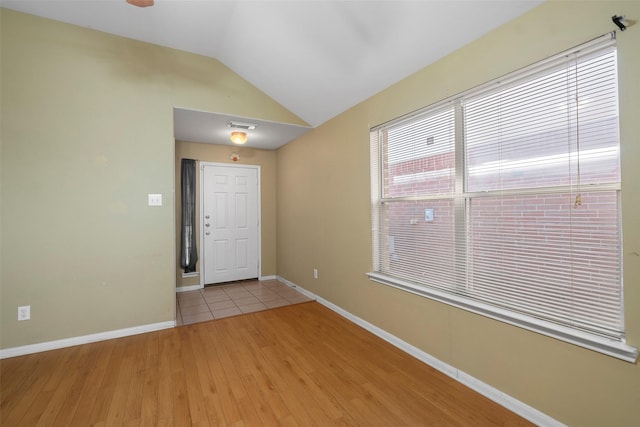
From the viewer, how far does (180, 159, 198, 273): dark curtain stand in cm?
457

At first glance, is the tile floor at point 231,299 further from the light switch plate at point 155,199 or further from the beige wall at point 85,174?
the light switch plate at point 155,199

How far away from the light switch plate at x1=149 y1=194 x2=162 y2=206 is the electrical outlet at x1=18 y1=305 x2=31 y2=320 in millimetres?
1360

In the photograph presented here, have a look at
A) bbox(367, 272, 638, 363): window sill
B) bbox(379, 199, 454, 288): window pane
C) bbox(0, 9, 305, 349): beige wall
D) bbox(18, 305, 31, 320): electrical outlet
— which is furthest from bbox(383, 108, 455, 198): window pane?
bbox(18, 305, 31, 320): electrical outlet

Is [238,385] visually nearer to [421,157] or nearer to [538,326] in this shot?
[538,326]

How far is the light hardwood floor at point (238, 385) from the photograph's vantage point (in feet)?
5.84

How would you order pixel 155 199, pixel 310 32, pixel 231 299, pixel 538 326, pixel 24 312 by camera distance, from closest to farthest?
pixel 538 326 < pixel 310 32 < pixel 24 312 < pixel 155 199 < pixel 231 299

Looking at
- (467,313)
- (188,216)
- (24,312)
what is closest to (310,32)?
(467,313)

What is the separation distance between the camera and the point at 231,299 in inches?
162

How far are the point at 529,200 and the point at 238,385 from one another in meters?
2.33

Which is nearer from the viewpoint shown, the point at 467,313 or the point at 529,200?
the point at 529,200

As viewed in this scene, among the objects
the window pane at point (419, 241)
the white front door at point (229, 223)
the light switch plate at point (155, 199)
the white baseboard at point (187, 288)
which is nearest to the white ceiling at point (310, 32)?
the light switch plate at point (155, 199)

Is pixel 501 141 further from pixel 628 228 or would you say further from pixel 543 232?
pixel 628 228

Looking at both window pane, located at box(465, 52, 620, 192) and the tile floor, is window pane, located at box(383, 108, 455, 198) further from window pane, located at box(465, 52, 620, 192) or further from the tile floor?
the tile floor

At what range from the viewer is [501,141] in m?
1.90
